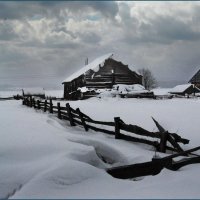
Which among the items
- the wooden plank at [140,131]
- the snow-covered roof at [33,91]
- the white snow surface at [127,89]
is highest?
the white snow surface at [127,89]

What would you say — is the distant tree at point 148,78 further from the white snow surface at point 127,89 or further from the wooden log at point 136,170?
the wooden log at point 136,170

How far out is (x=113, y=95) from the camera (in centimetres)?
3619

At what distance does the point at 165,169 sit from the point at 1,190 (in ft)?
9.24

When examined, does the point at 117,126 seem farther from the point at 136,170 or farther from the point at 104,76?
the point at 104,76

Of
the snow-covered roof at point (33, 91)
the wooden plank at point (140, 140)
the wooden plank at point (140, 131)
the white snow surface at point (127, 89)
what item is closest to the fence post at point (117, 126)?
the wooden plank at point (140, 140)

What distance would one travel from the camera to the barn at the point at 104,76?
131ft

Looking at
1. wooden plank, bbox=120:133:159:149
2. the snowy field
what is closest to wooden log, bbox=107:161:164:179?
the snowy field

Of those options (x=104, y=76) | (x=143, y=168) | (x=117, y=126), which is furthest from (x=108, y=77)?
(x=143, y=168)

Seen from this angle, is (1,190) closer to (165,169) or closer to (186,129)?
(165,169)

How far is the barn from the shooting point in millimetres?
39906

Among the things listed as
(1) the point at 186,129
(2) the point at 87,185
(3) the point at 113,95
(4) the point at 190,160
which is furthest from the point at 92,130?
(3) the point at 113,95

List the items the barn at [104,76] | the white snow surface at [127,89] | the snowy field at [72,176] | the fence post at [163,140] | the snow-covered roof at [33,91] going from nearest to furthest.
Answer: the snowy field at [72,176]
the fence post at [163,140]
the white snow surface at [127,89]
the barn at [104,76]
the snow-covered roof at [33,91]

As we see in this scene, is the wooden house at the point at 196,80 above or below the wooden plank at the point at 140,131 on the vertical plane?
above

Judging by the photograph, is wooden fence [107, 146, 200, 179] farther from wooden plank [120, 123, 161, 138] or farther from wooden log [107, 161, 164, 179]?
wooden plank [120, 123, 161, 138]
